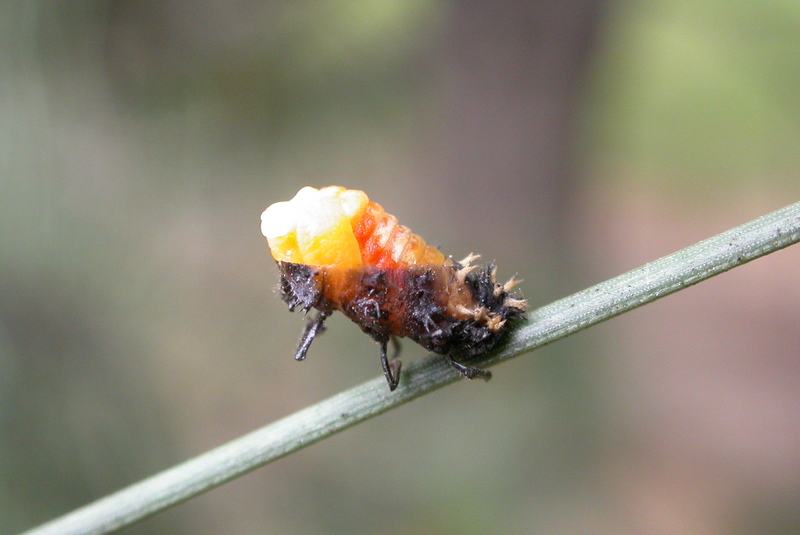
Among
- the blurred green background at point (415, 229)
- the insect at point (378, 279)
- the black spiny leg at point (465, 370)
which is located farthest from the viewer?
the blurred green background at point (415, 229)

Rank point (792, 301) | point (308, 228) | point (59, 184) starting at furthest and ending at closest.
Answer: point (792, 301), point (59, 184), point (308, 228)

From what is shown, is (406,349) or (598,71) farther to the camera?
(598,71)

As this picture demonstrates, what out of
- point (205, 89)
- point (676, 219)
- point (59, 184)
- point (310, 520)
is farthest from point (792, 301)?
Result: point (59, 184)

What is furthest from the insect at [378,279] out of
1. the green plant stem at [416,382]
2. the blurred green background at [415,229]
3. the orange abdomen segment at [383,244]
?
the blurred green background at [415,229]

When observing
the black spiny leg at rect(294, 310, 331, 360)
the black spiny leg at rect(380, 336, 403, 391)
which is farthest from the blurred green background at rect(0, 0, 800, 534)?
the black spiny leg at rect(380, 336, 403, 391)

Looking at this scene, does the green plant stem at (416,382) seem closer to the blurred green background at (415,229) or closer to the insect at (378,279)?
the insect at (378,279)

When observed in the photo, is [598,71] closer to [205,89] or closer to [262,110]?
[262,110]

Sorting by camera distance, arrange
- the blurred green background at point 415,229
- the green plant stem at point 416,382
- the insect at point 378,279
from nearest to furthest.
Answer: the green plant stem at point 416,382 < the insect at point 378,279 < the blurred green background at point 415,229
